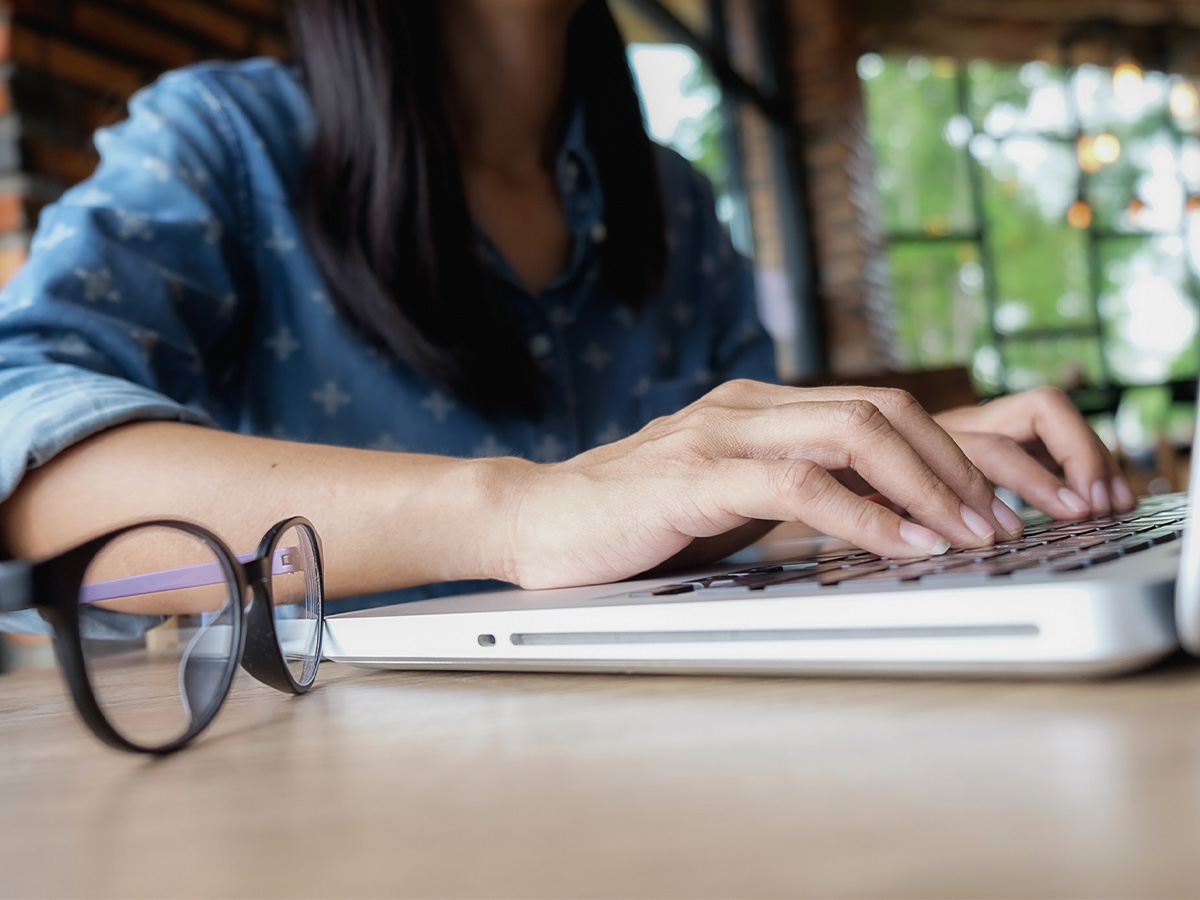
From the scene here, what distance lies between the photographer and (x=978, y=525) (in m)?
0.48

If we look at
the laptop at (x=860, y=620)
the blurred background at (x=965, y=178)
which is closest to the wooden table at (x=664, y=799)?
the laptop at (x=860, y=620)

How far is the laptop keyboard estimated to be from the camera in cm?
34

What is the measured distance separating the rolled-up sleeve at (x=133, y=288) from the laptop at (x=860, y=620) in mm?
246

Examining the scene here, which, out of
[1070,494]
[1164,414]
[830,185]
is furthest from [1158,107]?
[1070,494]

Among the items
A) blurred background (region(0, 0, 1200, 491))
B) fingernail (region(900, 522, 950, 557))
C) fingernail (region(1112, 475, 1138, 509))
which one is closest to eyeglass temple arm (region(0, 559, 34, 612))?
fingernail (region(900, 522, 950, 557))

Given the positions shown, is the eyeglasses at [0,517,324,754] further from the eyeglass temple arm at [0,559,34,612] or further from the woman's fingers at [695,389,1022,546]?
Answer: the woman's fingers at [695,389,1022,546]

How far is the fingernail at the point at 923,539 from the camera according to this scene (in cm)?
45

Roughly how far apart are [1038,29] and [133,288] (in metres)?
6.64

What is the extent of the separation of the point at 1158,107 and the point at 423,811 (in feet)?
27.1

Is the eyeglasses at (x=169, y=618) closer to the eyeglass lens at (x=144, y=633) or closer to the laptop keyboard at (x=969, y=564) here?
the eyeglass lens at (x=144, y=633)

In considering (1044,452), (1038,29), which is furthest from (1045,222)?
(1044,452)

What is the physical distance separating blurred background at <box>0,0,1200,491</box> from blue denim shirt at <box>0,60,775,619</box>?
247 cm

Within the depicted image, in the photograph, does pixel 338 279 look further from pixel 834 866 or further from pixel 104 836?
pixel 834 866

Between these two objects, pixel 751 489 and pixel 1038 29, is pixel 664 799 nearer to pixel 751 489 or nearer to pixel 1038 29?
pixel 751 489
